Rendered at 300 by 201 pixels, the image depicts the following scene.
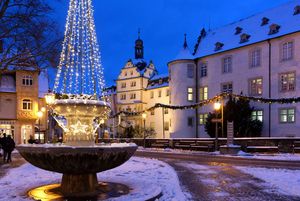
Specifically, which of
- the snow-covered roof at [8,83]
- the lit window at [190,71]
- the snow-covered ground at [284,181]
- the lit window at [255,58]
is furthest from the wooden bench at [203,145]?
the snow-covered roof at [8,83]

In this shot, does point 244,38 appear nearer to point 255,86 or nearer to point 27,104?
point 255,86

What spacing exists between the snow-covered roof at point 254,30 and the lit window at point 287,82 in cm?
456

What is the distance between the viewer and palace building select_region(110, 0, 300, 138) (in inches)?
1496

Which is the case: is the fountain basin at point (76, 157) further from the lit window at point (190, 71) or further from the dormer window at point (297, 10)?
A: the lit window at point (190, 71)

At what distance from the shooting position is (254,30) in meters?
44.5

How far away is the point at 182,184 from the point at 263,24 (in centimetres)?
3666

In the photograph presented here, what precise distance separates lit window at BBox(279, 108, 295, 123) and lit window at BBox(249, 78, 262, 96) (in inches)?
149

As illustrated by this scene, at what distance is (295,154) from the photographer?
28078mm

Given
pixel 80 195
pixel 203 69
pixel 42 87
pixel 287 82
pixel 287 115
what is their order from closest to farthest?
pixel 80 195, pixel 287 115, pixel 287 82, pixel 203 69, pixel 42 87

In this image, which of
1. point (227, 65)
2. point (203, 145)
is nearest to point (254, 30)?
point (227, 65)

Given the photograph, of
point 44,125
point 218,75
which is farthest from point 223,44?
point 44,125

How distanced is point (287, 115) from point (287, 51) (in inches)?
273

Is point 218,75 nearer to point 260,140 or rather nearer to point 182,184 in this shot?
point 260,140

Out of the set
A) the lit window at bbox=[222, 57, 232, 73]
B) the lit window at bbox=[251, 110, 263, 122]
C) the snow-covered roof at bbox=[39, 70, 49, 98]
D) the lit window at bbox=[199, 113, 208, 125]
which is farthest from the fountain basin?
the snow-covered roof at bbox=[39, 70, 49, 98]
